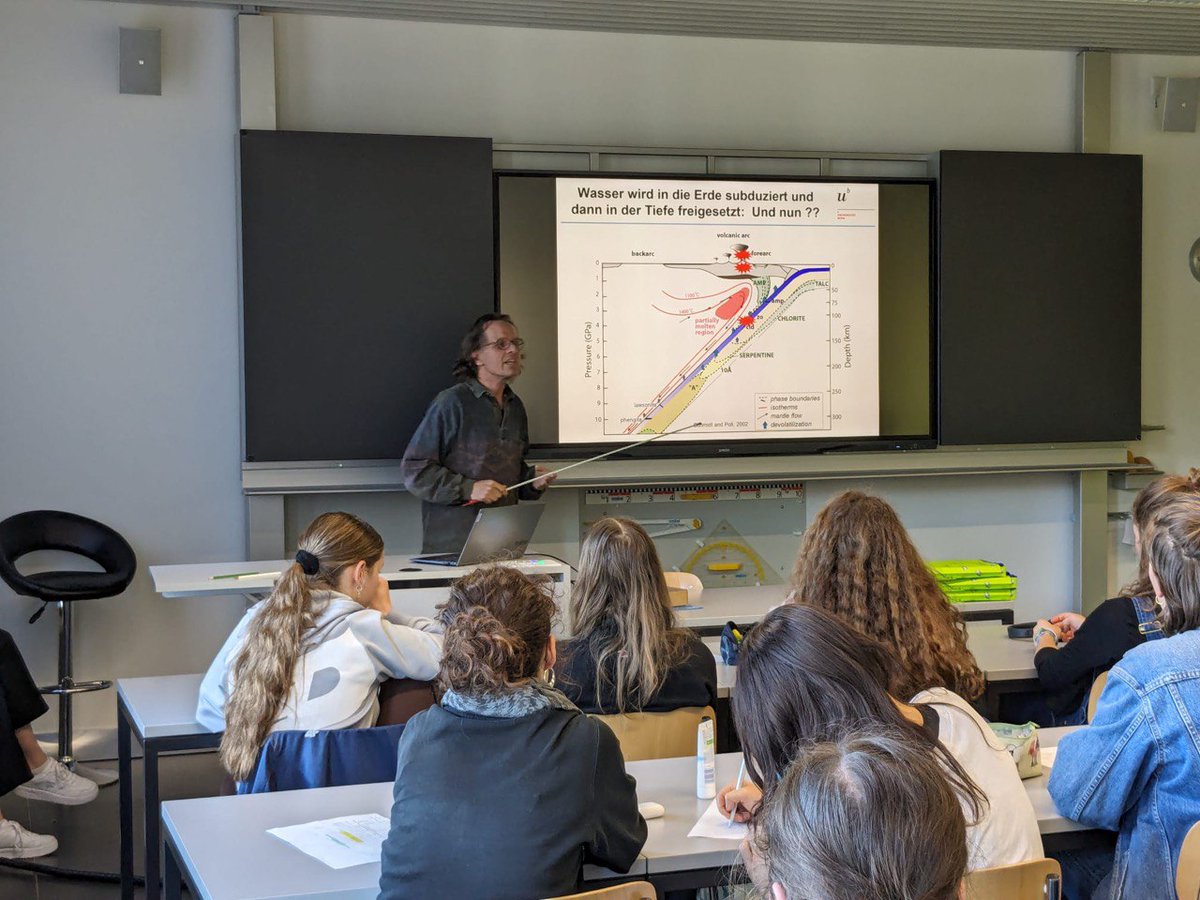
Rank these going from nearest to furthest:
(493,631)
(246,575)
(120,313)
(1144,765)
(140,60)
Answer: (493,631)
(1144,765)
(246,575)
(140,60)
(120,313)

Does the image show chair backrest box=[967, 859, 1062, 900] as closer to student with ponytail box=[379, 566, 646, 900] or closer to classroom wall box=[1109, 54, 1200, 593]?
student with ponytail box=[379, 566, 646, 900]

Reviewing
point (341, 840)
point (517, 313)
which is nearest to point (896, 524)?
point (341, 840)

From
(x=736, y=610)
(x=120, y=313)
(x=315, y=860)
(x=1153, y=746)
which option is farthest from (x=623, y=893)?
(x=120, y=313)

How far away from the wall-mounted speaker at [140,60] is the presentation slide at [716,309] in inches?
69.4

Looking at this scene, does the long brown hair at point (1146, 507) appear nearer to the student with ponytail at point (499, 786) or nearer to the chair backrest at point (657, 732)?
the chair backrest at point (657, 732)

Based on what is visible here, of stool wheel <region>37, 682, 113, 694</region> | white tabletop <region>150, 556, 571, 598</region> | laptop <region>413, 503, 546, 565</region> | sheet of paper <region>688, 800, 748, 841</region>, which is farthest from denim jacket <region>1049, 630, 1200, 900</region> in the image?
stool wheel <region>37, 682, 113, 694</region>

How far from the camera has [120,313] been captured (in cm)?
529

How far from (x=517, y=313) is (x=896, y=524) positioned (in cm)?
328

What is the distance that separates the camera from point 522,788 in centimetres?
189

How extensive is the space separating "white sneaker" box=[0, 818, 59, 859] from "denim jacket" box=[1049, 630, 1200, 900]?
10.5 feet

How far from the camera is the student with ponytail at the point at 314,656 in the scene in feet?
8.95

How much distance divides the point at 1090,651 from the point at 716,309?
2.96 metres

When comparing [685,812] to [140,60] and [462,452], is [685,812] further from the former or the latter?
[140,60]

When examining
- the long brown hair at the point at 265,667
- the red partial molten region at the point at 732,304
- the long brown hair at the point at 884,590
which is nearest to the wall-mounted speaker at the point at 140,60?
the red partial molten region at the point at 732,304
